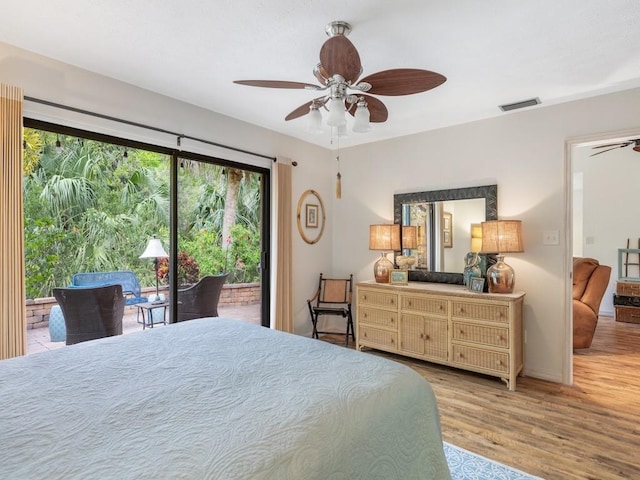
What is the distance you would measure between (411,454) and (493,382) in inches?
89.5

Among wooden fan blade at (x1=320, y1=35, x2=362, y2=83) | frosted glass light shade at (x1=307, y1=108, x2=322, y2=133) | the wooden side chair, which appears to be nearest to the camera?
wooden fan blade at (x1=320, y1=35, x2=362, y2=83)

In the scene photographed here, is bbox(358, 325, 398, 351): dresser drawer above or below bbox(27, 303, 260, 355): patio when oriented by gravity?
below

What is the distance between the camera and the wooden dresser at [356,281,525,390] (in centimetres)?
295

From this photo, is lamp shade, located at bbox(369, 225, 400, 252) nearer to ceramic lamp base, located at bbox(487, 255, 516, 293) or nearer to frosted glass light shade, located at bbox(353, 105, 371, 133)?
ceramic lamp base, located at bbox(487, 255, 516, 293)

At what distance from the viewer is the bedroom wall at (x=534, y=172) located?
3008 millimetres

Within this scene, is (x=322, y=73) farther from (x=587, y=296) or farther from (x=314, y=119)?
(x=587, y=296)

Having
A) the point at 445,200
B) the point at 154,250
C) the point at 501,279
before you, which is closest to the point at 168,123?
the point at 154,250

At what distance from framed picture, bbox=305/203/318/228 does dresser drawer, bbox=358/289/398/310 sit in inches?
42.7

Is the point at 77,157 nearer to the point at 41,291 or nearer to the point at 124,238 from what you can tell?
the point at 124,238

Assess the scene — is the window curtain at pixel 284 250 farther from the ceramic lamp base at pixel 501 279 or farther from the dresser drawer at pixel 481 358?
the ceramic lamp base at pixel 501 279

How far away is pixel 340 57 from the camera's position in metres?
1.69

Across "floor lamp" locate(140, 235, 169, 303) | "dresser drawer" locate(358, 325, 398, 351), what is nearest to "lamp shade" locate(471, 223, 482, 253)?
"dresser drawer" locate(358, 325, 398, 351)

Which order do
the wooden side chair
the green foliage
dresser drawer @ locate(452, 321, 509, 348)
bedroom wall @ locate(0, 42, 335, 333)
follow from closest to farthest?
bedroom wall @ locate(0, 42, 335, 333), the green foliage, dresser drawer @ locate(452, 321, 509, 348), the wooden side chair

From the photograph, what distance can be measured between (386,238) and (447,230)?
2.15 ft
